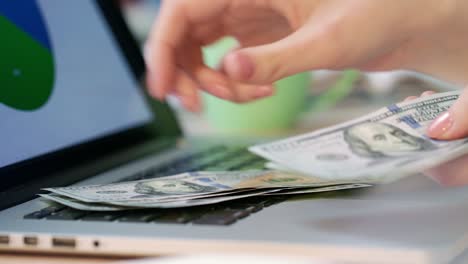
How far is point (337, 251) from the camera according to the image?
0.51 meters

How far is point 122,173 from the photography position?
88 centimetres

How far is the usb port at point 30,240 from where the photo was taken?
0.58 m

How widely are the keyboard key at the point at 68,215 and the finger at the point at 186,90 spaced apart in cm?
21

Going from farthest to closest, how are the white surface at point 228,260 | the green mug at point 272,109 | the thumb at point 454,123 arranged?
the green mug at point 272,109 → the thumb at point 454,123 → the white surface at point 228,260

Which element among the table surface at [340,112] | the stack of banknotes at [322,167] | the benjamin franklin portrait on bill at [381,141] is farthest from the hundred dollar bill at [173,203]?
the table surface at [340,112]

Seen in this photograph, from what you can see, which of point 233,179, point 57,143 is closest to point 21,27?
point 57,143

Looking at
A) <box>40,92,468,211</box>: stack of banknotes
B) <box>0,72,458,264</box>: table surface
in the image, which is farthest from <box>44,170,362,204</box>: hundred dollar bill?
<box>0,72,458,264</box>: table surface

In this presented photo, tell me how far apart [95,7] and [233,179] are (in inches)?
15.1

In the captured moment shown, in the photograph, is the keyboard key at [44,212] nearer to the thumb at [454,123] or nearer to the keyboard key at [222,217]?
the keyboard key at [222,217]

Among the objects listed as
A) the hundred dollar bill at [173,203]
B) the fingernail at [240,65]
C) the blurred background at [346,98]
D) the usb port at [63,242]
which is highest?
the blurred background at [346,98]

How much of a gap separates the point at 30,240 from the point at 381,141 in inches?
11.5

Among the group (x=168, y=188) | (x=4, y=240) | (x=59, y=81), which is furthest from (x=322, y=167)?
(x=59, y=81)

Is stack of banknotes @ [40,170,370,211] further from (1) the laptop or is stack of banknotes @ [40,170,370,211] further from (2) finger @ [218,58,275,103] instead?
(2) finger @ [218,58,275,103]

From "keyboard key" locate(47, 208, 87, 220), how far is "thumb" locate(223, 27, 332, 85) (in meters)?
0.16
